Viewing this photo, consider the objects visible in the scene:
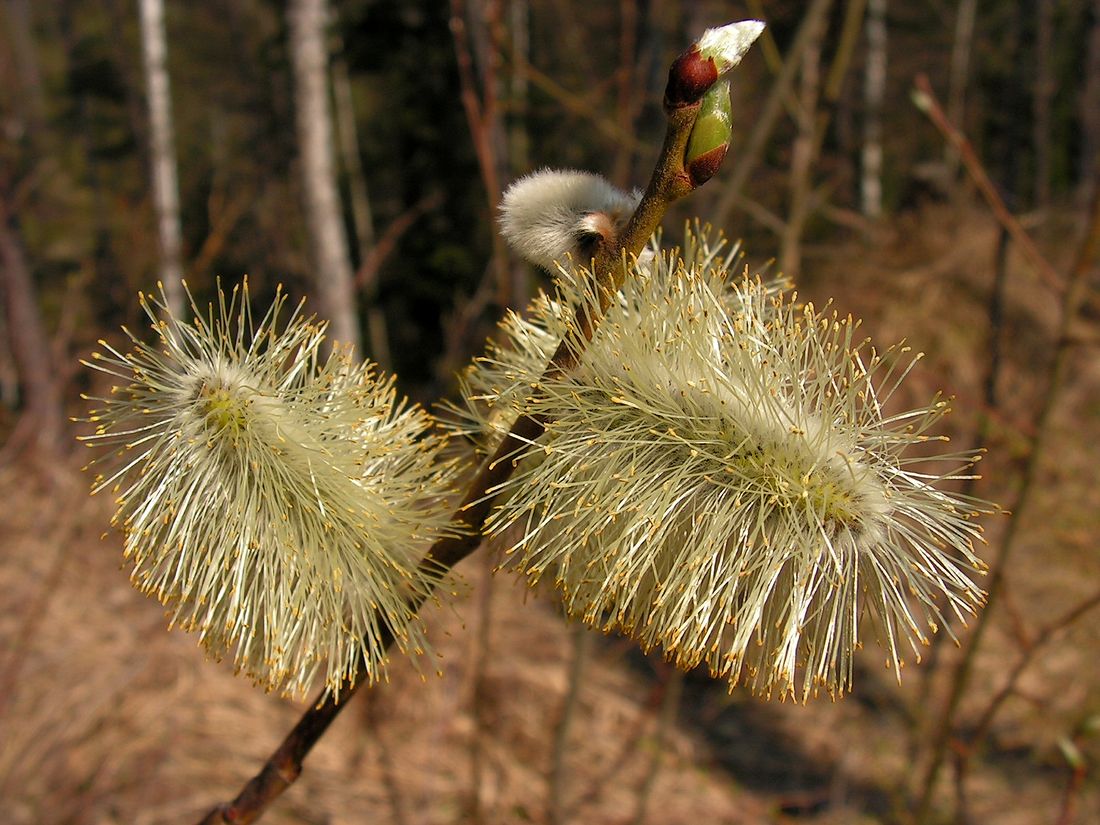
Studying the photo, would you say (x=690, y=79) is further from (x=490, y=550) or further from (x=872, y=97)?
(x=872, y=97)

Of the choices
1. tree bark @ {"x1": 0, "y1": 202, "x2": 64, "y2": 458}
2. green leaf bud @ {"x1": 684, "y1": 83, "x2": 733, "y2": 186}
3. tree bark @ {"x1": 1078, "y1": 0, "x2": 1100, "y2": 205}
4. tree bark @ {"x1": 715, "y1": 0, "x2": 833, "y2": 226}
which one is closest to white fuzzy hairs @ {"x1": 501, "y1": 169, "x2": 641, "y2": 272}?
green leaf bud @ {"x1": 684, "y1": 83, "x2": 733, "y2": 186}

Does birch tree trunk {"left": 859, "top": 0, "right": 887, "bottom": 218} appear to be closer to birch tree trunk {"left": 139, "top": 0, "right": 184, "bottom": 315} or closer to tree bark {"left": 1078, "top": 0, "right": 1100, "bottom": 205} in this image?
tree bark {"left": 1078, "top": 0, "right": 1100, "bottom": 205}

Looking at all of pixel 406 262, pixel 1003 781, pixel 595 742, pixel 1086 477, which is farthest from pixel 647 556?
pixel 406 262

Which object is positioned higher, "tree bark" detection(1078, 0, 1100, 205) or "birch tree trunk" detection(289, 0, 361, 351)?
"tree bark" detection(1078, 0, 1100, 205)

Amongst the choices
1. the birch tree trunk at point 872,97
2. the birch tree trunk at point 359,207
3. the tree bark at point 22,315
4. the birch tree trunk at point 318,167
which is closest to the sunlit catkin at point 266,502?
the birch tree trunk at point 318,167

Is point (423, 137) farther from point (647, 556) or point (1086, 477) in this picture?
point (647, 556)

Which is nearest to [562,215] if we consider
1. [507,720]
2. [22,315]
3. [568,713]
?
[568,713]
